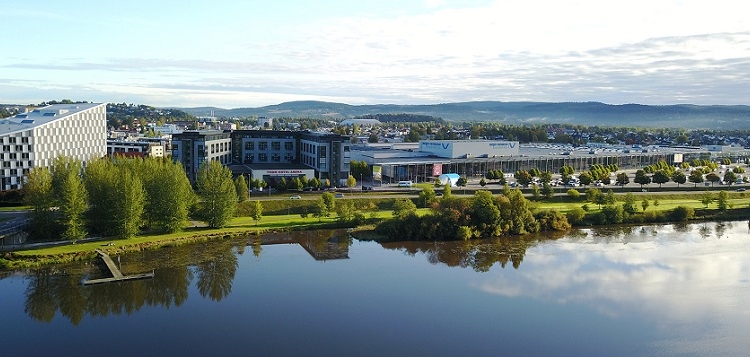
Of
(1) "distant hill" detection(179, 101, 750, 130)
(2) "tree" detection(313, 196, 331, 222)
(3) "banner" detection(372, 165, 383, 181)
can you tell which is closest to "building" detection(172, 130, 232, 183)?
(3) "banner" detection(372, 165, 383, 181)

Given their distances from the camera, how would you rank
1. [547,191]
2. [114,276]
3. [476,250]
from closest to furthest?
[114,276]
[476,250]
[547,191]

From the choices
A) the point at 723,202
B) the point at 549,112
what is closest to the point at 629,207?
the point at 723,202

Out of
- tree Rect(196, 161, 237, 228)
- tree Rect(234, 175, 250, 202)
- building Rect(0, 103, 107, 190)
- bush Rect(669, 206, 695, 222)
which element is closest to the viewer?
tree Rect(196, 161, 237, 228)

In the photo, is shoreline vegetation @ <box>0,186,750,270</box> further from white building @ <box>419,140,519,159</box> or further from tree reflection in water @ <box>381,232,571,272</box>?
white building @ <box>419,140,519,159</box>

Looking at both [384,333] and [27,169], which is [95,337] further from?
[27,169]

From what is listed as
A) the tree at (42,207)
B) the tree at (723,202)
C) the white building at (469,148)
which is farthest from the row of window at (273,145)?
the tree at (723,202)

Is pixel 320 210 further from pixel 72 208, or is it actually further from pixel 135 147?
pixel 135 147

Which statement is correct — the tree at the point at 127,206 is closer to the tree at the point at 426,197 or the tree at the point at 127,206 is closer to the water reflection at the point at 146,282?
the water reflection at the point at 146,282
